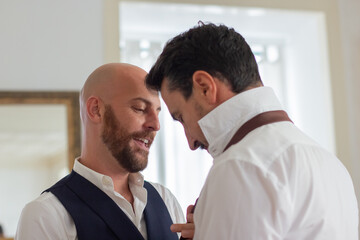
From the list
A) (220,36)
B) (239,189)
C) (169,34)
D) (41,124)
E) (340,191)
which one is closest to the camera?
(239,189)

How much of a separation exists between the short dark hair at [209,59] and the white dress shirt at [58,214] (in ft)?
2.08

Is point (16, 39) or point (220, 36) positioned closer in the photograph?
point (220, 36)

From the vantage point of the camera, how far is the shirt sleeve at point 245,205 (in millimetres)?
1119

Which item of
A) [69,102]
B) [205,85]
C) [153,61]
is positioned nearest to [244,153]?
[205,85]

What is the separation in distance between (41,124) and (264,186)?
109 inches

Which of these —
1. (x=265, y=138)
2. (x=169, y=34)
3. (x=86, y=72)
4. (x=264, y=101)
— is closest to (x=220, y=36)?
(x=264, y=101)

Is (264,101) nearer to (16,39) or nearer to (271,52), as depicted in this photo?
(16,39)

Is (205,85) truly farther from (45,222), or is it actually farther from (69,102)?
(69,102)

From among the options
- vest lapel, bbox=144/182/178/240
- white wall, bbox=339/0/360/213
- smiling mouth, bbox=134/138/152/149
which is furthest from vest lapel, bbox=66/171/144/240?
white wall, bbox=339/0/360/213

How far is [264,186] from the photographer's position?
114 cm

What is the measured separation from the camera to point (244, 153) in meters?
1.17

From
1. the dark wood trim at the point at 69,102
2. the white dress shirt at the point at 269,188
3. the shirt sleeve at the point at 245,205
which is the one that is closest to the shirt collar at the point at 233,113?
the white dress shirt at the point at 269,188

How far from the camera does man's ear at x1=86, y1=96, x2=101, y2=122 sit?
2.04 metres

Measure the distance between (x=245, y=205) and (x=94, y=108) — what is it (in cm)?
104
